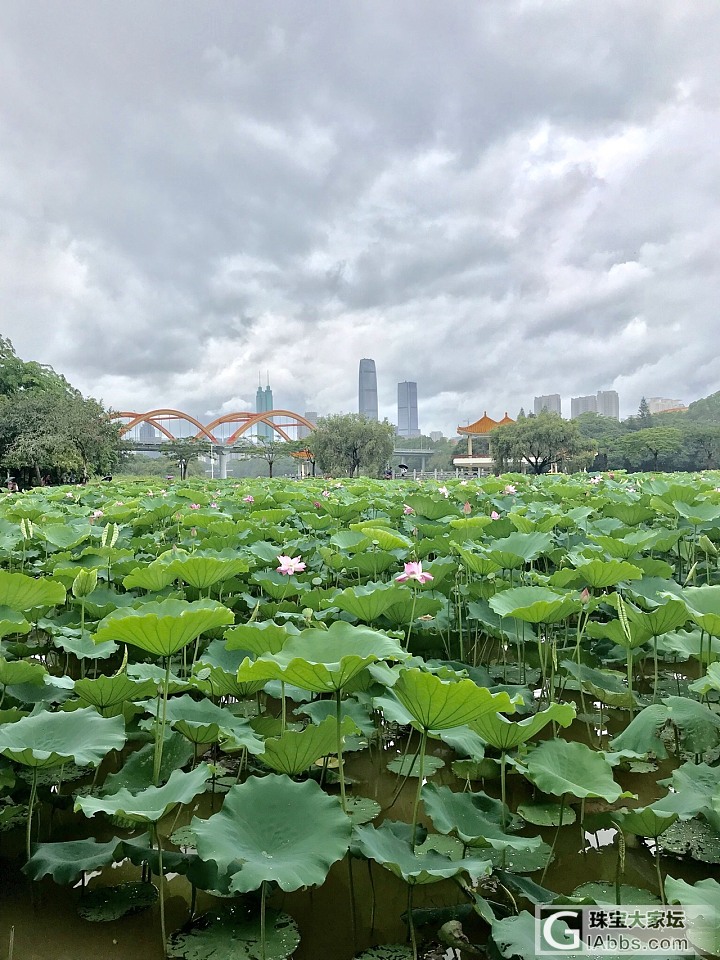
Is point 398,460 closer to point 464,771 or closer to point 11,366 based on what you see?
point 11,366

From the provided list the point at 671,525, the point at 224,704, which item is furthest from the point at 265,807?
the point at 671,525

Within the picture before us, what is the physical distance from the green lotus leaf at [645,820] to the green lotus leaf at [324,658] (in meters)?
0.56

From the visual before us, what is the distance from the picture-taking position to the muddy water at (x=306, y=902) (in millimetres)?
1184

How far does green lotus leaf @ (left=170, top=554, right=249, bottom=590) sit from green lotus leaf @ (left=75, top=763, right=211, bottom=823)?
82 cm

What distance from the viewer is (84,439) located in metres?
25.2

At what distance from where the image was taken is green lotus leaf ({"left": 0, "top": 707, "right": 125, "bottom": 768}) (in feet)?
3.93

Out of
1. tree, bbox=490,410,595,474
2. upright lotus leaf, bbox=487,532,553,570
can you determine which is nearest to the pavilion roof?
tree, bbox=490,410,595,474

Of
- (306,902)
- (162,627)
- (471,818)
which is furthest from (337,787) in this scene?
(162,627)

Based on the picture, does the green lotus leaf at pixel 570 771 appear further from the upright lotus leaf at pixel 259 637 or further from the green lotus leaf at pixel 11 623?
the green lotus leaf at pixel 11 623

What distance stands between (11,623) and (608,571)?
1.91m

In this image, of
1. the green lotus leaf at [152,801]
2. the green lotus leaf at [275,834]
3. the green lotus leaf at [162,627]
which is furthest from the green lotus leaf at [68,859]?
the green lotus leaf at [162,627]

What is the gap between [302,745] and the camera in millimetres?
1246

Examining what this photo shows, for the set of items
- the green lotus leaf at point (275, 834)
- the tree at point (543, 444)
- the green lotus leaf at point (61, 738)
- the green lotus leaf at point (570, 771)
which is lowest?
the green lotus leaf at point (570, 771)

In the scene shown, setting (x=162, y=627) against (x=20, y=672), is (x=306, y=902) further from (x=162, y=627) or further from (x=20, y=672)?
(x=20, y=672)
